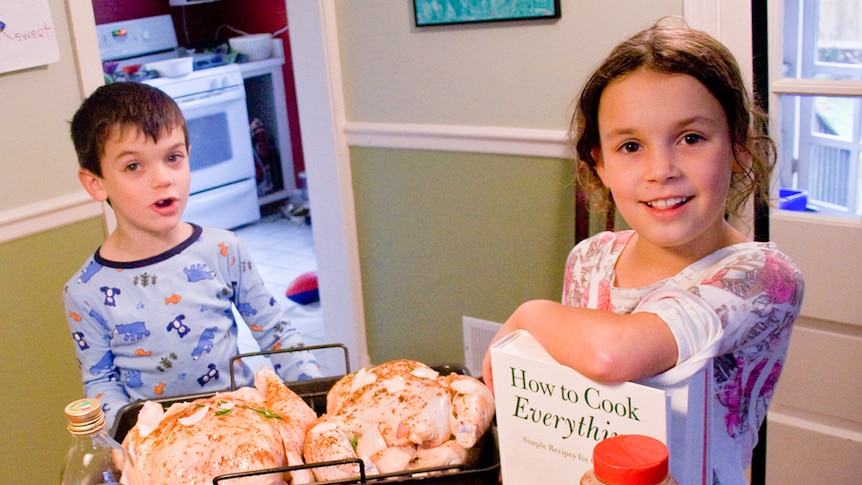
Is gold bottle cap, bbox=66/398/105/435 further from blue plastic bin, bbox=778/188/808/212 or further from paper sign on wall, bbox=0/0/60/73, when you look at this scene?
blue plastic bin, bbox=778/188/808/212

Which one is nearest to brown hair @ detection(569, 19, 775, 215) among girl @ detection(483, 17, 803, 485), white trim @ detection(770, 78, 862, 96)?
girl @ detection(483, 17, 803, 485)

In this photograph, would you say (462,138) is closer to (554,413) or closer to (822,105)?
(822,105)

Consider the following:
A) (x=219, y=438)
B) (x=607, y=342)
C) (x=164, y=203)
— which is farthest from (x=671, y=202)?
(x=164, y=203)

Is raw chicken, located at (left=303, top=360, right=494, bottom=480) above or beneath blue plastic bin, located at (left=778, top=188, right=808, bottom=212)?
above

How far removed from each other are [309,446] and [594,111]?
50 centimetres

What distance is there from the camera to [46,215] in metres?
2.05

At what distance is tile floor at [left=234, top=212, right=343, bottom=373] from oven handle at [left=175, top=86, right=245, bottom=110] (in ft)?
2.65

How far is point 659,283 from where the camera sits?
3.12ft

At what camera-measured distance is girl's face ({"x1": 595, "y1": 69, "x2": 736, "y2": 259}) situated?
844 millimetres

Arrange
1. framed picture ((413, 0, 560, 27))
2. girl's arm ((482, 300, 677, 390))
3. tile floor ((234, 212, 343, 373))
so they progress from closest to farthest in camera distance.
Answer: girl's arm ((482, 300, 677, 390))
framed picture ((413, 0, 560, 27))
tile floor ((234, 212, 343, 373))

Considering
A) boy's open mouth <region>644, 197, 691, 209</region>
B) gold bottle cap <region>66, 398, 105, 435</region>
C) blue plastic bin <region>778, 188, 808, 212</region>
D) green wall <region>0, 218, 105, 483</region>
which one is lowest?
green wall <region>0, 218, 105, 483</region>

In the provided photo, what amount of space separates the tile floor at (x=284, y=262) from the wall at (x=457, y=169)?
430 millimetres

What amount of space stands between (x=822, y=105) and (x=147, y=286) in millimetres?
1439

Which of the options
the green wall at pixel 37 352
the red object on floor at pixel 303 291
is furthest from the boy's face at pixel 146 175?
the red object on floor at pixel 303 291
